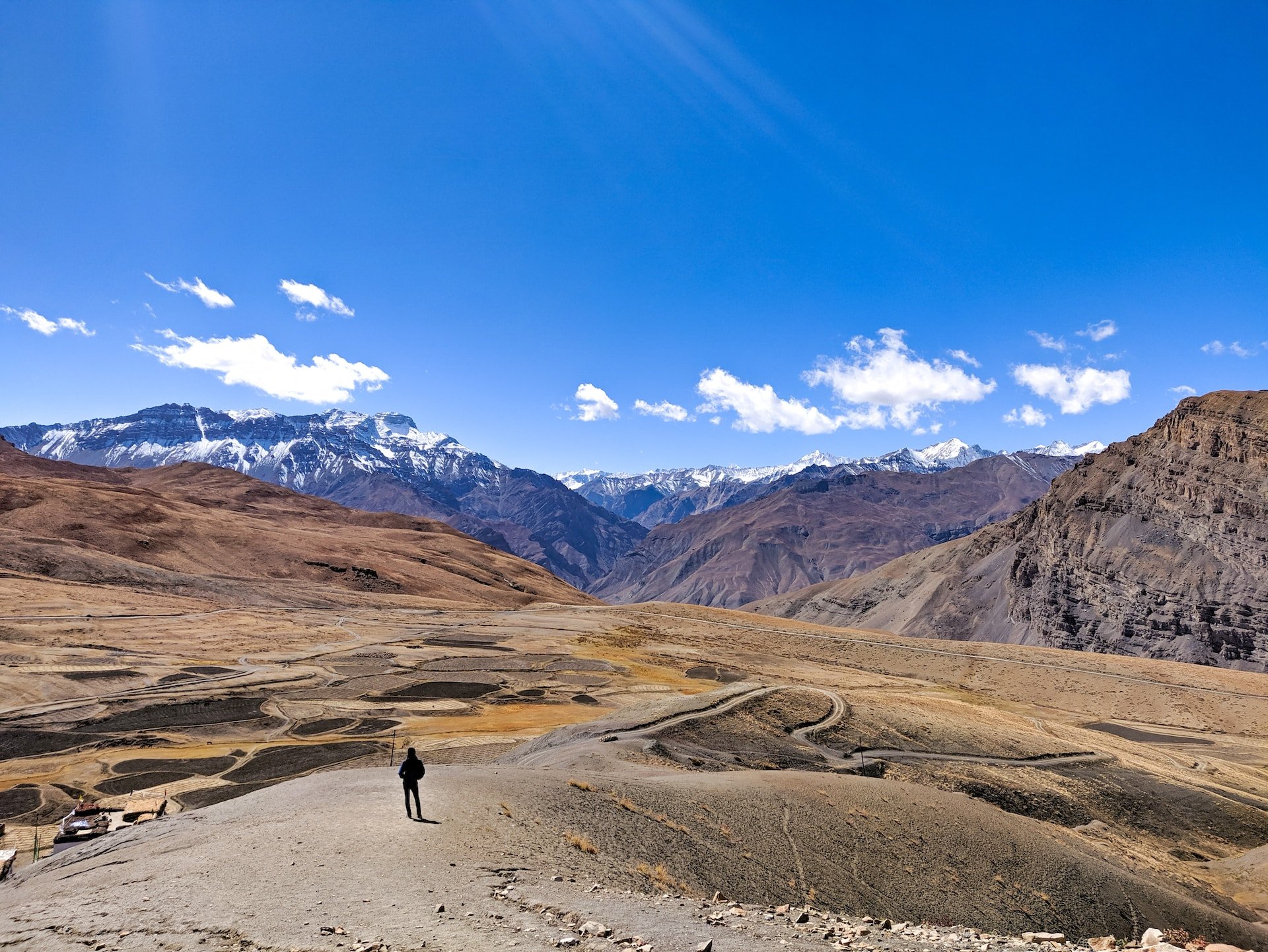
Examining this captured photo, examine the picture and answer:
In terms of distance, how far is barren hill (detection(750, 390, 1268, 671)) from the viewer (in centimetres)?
10281

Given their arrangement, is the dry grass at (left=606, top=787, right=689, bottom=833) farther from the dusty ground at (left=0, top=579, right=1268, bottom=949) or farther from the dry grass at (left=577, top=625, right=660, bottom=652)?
the dry grass at (left=577, top=625, right=660, bottom=652)

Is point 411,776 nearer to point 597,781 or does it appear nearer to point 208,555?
point 597,781

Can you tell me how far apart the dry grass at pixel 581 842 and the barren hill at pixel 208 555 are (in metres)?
90.2

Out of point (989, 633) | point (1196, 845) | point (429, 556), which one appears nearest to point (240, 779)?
point (1196, 845)

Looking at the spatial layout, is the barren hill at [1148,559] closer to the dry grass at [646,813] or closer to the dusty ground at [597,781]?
the dusty ground at [597,781]

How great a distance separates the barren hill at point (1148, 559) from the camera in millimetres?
102812

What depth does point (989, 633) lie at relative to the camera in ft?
446

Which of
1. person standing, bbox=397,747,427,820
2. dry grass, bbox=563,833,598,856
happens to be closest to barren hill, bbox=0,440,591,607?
person standing, bbox=397,747,427,820

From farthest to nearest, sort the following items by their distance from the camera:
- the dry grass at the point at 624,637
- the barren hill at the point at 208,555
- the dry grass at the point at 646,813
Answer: the barren hill at the point at 208,555 < the dry grass at the point at 624,637 < the dry grass at the point at 646,813

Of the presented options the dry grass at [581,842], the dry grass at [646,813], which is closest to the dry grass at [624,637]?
the dry grass at [646,813]

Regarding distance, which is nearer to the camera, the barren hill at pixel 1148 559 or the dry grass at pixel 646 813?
the dry grass at pixel 646 813

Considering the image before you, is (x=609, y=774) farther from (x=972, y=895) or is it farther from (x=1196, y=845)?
(x=1196, y=845)

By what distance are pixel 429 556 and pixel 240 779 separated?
12254 cm

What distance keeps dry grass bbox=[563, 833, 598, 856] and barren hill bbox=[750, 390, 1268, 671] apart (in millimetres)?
122686
